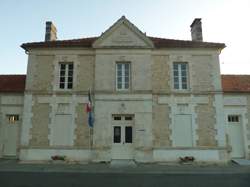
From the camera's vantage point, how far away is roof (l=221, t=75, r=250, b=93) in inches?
612

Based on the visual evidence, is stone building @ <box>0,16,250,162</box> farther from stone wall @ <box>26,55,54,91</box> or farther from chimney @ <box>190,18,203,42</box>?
chimney @ <box>190,18,203,42</box>

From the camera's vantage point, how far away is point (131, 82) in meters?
14.5

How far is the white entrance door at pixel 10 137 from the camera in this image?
15.0 meters

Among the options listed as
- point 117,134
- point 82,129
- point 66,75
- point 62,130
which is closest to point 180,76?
point 117,134

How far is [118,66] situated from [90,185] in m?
7.91

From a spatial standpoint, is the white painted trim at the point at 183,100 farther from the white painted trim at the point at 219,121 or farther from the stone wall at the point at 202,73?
the white painted trim at the point at 219,121

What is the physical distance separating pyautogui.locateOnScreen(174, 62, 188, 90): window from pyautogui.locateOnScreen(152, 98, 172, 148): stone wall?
4.69 feet

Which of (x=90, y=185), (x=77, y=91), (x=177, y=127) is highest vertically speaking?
(x=77, y=91)

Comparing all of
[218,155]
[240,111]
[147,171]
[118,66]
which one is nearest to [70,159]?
Result: [147,171]

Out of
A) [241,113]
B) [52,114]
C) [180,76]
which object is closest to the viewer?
[52,114]

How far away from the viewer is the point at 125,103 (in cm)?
1423

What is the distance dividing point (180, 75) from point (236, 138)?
487cm

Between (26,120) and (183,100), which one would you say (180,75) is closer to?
(183,100)

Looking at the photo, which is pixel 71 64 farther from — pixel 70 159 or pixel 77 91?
pixel 70 159
